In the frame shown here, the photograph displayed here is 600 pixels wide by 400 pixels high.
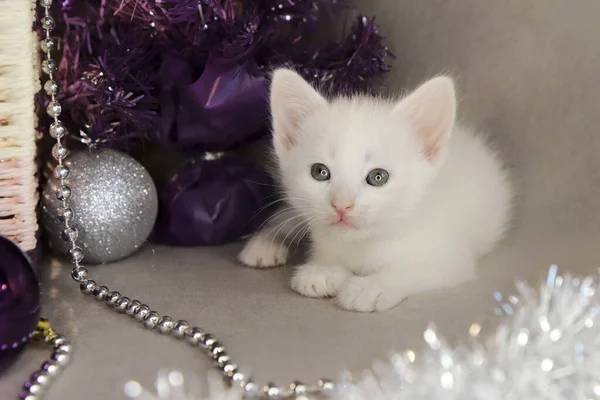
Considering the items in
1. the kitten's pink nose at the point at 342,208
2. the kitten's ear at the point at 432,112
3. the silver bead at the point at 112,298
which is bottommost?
the silver bead at the point at 112,298

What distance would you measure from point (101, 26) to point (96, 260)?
416 millimetres

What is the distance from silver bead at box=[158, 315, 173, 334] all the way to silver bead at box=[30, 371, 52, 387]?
173 mm

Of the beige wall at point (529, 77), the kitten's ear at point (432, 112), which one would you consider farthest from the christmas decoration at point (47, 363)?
the beige wall at point (529, 77)

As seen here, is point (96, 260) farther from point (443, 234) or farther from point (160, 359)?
point (443, 234)

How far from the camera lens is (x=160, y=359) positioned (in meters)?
0.84

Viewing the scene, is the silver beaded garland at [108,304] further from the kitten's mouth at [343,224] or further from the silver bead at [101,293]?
the kitten's mouth at [343,224]

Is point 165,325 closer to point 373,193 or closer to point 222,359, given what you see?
point 222,359

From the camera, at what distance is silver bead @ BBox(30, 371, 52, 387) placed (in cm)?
77

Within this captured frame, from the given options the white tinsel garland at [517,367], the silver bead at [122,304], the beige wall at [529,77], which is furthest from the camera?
the beige wall at [529,77]

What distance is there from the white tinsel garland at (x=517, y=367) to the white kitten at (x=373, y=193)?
0.27 metres

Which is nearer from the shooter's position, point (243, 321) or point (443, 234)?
point (243, 321)

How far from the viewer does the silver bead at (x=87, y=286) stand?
1019mm

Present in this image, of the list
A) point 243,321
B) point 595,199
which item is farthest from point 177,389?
point 595,199

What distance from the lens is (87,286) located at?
40.3 inches
